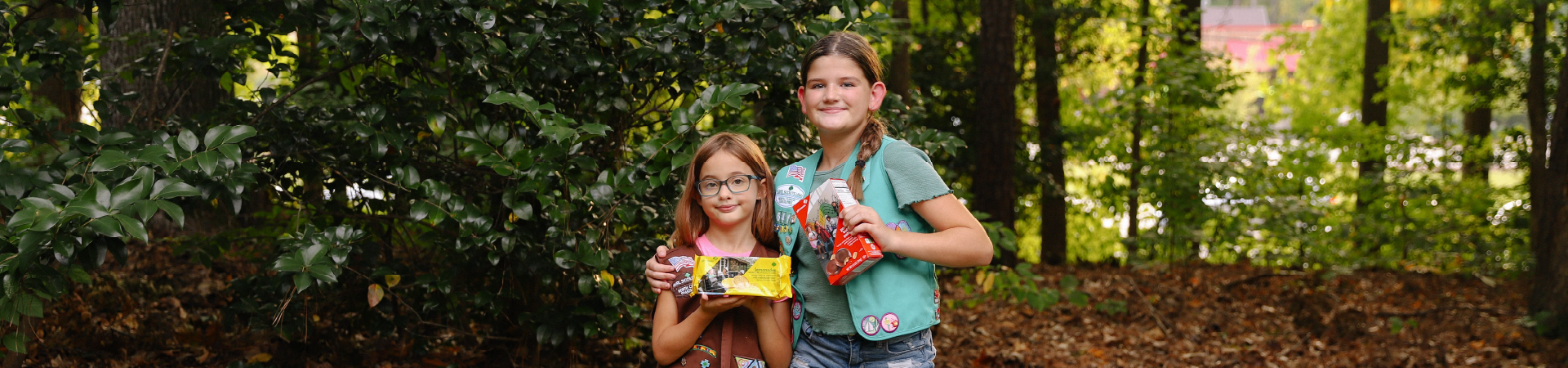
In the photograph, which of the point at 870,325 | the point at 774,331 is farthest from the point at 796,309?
the point at 870,325

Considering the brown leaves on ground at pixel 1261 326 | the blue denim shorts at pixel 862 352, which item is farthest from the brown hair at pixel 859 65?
the brown leaves on ground at pixel 1261 326

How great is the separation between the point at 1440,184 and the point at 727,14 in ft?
31.7

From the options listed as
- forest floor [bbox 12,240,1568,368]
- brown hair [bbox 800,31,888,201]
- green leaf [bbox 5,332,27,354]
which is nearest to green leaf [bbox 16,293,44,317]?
green leaf [bbox 5,332,27,354]

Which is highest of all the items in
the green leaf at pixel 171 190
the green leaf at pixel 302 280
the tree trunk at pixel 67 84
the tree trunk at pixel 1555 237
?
the tree trunk at pixel 67 84

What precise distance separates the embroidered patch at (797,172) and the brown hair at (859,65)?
181 mm

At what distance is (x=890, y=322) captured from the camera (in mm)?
2115

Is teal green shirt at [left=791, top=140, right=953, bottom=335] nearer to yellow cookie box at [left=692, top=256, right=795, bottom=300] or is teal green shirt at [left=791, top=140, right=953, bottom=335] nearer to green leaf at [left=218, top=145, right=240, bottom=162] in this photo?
yellow cookie box at [left=692, top=256, right=795, bottom=300]

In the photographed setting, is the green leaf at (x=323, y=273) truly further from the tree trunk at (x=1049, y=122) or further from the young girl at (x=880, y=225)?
the tree trunk at (x=1049, y=122)

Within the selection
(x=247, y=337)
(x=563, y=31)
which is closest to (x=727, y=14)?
(x=563, y=31)

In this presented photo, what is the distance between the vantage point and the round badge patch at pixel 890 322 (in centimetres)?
211

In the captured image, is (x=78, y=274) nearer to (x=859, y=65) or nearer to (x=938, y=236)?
(x=859, y=65)

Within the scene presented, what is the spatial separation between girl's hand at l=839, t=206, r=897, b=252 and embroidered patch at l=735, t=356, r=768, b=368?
480 mm

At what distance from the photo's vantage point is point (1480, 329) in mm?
6473

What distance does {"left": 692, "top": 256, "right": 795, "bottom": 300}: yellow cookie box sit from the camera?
6.57 ft
